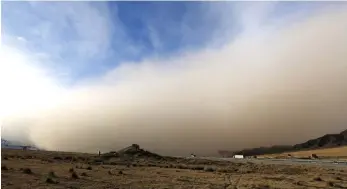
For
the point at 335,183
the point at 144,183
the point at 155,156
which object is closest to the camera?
the point at 144,183

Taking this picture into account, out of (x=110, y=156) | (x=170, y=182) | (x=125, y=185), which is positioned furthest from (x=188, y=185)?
(x=110, y=156)

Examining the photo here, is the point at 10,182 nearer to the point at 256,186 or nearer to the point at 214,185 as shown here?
the point at 214,185

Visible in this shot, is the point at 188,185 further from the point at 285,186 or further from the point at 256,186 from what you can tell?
the point at 285,186

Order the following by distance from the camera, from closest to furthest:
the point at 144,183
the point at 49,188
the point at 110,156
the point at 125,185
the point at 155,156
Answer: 1. the point at 49,188
2. the point at 125,185
3. the point at 144,183
4. the point at 110,156
5. the point at 155,156

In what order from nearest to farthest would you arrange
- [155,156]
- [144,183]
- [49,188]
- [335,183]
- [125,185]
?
1. [49,188]
2. [125,185]
3. [144,183]
4. [335,183]
5. [155,156]

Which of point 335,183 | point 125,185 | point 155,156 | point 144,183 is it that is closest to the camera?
point 125,185

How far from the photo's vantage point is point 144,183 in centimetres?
3750

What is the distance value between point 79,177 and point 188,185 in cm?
1064

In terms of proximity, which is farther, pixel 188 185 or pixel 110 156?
pixel 110 156

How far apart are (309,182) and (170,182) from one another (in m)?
16.1

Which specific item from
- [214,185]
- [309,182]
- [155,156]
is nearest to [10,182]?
[214,185]

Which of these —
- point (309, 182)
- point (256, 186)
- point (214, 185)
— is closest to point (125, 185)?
point (214, 185)

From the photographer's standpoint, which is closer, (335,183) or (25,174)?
(25,174)

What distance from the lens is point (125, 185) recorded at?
35.1 metres
